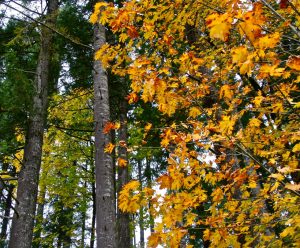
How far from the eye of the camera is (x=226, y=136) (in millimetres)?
2506

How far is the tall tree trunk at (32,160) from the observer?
A: 5492 millimetres

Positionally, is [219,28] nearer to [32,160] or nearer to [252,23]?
[252,23]

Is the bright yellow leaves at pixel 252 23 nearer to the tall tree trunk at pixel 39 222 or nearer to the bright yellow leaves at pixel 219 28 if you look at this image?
the bright yellow leaves at pixel 219 28

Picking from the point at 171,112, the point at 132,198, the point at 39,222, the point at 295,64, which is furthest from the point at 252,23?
the point at 39,222

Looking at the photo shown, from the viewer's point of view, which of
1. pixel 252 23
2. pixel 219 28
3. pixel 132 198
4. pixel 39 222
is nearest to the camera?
pixel 219 28

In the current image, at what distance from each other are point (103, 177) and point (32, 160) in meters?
1.76

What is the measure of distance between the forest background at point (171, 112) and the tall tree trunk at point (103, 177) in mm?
18

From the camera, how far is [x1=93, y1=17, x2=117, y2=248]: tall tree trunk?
4.88 m

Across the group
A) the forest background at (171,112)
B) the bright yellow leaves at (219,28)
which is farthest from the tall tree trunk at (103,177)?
the bright yellow leaves at (219,28)

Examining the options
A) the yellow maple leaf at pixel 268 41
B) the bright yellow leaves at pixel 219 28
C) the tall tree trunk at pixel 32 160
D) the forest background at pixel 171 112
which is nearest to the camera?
the bright yellow leaves at pixel 219 28

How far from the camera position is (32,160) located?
6.04 meters

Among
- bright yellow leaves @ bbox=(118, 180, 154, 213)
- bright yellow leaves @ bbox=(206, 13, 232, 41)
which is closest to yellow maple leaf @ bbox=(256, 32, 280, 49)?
Answer: bright yellow leaves @ bbox=(206, 13, 232, 41)

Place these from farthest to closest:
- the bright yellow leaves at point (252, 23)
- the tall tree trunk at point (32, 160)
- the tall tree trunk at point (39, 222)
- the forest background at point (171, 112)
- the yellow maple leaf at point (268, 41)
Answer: the tall tree trunk at point (39, 222)
the tall tree trunk at point (32, 160)
the forest background at point (171, 112)
the yellow maple leaf at point (268, 41)
the bright yellow leaves at point (252, 23)

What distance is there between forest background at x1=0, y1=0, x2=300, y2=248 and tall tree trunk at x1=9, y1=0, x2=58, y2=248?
0.8 inches
